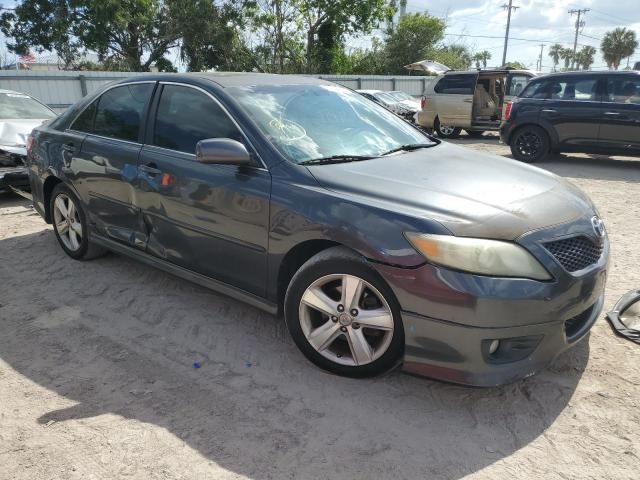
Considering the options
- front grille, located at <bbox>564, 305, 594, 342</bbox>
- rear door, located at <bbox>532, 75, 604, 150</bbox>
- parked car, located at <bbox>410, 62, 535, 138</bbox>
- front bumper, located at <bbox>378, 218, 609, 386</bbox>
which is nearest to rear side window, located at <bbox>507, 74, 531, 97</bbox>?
parked car, located at <bbox>410, 62, 535, 138</bbox>

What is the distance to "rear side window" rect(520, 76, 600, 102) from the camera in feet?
31.3

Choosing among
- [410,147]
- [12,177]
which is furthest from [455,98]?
[410,147]

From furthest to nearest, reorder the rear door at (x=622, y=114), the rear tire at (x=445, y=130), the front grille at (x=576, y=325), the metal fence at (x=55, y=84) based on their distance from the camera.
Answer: the rear tire at (x=445, y=130) → the metal fence at (x=55, y=84) → the rear door at (x=622, y=114) → the front grille at (x=576, y=325)

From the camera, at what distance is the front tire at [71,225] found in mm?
4586

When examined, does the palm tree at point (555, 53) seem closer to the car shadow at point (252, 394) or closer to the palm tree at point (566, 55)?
the palm tree at point (566, 55)

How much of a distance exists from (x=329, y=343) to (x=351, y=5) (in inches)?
1172

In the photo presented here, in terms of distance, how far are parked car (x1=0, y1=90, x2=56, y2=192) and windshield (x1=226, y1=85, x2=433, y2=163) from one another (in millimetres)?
4553

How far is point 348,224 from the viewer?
8.77 feet

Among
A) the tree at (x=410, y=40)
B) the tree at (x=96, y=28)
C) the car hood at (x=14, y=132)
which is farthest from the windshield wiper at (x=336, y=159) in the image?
the tree at (x=410, y=40)

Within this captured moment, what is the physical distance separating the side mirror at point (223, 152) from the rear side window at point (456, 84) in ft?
39.8

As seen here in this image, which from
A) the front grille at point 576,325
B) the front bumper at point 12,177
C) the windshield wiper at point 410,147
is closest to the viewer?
the front grille at point 576,325

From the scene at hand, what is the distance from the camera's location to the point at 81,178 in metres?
4.38

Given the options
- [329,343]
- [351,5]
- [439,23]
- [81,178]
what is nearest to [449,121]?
[81,178]

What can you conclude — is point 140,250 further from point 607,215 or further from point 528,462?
point 607,215
